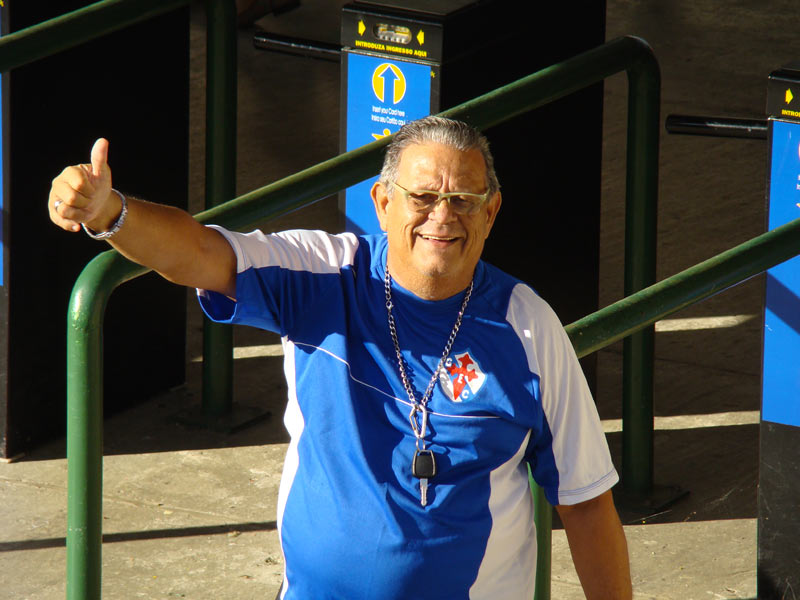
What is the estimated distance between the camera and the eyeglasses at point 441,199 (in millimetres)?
2316

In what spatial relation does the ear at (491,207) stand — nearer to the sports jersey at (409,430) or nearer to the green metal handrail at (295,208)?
the sports jersey at (409,430)

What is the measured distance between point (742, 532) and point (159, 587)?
1.66m

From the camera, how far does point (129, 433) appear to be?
468 cm

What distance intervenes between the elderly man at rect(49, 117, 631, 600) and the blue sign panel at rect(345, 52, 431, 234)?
157cm

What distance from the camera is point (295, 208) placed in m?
3.10

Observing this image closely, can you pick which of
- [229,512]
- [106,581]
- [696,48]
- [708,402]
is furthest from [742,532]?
[696,48]

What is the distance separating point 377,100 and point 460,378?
1.89 metres

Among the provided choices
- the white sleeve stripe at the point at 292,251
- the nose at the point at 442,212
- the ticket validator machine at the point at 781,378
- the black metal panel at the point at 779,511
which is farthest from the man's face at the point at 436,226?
the black metal panel at the point at 779,511

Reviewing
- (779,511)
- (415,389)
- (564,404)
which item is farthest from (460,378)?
(779,511)

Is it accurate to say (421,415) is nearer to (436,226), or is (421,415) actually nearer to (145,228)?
(436,226)

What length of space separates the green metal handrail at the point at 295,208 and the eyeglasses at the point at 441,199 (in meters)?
0.56

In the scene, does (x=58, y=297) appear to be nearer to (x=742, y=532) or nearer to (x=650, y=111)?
(x=650, y=111)

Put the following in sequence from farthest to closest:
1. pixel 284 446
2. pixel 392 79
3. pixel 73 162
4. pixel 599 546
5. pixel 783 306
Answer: pixel 284 446
pixel 73 162
pixel 392 79
pixel 783 306
pixel 599 546

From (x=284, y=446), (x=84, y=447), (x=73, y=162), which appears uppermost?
(x=73, y=162)
